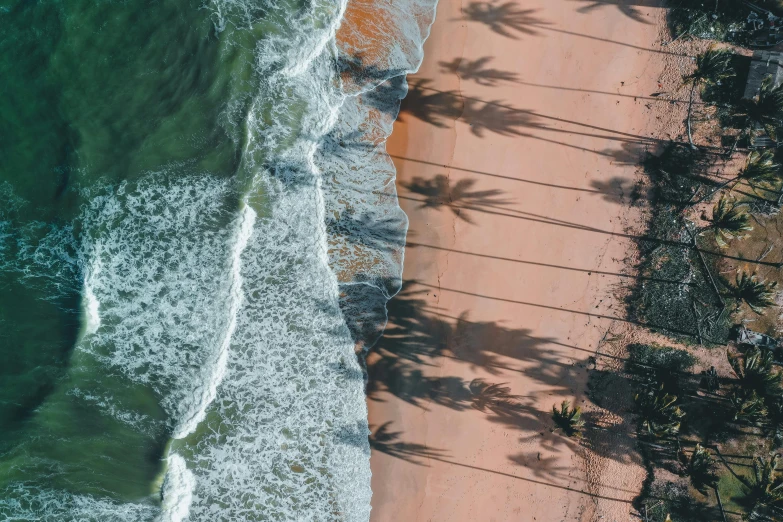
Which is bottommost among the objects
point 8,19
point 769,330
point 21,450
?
point 21,450

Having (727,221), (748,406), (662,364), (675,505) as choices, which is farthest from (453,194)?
(675,505)

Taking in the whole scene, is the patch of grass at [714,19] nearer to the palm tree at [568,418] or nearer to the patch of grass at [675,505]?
the palm tree at [568,418]

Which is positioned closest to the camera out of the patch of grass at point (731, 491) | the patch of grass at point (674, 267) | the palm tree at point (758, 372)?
the palm tree at point (758, 372)

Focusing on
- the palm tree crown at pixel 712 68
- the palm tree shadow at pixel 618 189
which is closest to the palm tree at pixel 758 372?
the palm tree shadow at pixel 618 189

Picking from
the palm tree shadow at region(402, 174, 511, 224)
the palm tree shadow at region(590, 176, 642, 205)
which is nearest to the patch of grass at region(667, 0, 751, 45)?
the palm tree shadow at region(590, 176, 642, 205)

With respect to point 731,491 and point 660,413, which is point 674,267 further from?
point 731,491

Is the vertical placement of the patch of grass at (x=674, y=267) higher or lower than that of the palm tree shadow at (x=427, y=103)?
lower

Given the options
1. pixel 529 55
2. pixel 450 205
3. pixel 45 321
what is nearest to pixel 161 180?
pixel 45 321

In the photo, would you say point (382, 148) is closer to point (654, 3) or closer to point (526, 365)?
point (526, 365)
